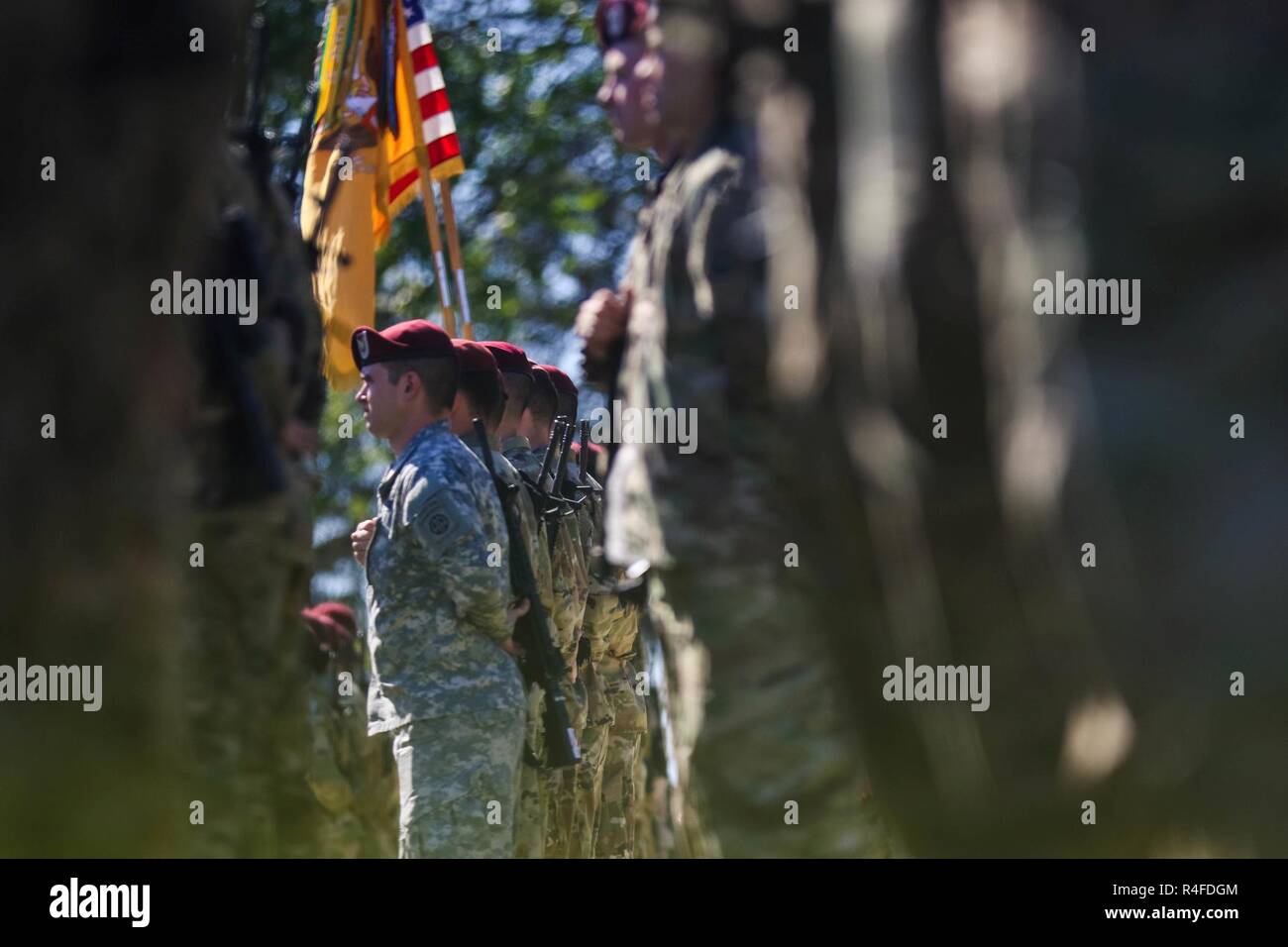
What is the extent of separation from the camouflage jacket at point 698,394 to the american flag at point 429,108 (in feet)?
14.6

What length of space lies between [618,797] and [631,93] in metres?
5.19

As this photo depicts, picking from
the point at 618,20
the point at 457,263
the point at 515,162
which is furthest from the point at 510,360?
the point at 515,162

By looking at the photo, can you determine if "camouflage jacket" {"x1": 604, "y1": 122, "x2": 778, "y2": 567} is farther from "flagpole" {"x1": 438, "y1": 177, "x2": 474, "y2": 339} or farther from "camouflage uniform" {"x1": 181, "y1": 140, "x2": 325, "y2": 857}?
"flagpole" {"x1": 438, "y1": 177, "x2": 474, "y2": 339}

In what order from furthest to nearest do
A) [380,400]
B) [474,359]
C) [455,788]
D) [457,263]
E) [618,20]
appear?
[457,263], [474,359], [380,400], [455,788], [618,20]

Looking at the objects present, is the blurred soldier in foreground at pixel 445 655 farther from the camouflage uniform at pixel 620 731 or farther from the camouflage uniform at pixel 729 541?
the camouflage uniform at pixel 620 731

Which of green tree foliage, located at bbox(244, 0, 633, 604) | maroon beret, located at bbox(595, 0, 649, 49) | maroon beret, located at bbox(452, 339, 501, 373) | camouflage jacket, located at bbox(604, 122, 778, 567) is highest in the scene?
green tree foliage, located at bbox(244, 0, 633, 604)

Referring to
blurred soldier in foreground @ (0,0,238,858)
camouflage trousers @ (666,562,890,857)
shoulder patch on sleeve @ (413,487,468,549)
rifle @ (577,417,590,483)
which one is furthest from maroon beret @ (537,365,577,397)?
blurred soldier in foreground @ (0,0,238,858)

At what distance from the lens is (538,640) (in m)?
5.43

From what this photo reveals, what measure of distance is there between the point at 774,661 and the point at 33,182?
7.62ft

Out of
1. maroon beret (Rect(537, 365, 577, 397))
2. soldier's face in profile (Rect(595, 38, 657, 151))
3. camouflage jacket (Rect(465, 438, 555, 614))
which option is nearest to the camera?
soldier's face in profile (Rect(595, 38, 657, 151))

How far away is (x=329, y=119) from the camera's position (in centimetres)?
713

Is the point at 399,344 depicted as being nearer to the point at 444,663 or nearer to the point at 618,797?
the point at 444,663

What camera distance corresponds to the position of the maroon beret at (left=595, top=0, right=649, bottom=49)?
3311 mm

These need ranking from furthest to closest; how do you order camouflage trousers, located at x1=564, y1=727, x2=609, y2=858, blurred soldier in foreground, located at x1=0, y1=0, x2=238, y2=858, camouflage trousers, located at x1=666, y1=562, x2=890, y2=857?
camouflage trousers, located at x1=564, y1=727, x2=609, y2=858 < camouflage trousers, located at x1=666, y1=562, x2=890, y2=857 < blurred soldier in foreground, located at x1=0, y1=0, x2=238, y2=858
